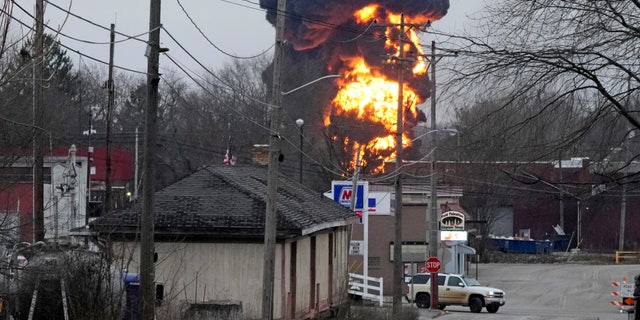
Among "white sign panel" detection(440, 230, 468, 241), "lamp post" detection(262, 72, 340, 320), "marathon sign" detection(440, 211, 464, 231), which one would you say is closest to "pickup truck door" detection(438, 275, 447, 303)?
"white sign panel" detection(440, 230, 468, 241)

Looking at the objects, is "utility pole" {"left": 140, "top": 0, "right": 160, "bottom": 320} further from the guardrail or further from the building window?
the guardrail

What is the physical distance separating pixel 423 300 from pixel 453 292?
4.84ft

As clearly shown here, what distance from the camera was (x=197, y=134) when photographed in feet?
238

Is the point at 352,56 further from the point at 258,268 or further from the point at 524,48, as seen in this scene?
the point at 524,48

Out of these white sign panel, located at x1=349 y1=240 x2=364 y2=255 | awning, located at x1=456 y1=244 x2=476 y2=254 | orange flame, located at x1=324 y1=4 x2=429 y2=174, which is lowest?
awning, located at x1=456 y1=244 x2=476 y2=254

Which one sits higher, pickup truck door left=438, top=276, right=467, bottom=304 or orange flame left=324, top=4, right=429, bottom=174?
orange flame left=324, top=4, right=429, bottom=174

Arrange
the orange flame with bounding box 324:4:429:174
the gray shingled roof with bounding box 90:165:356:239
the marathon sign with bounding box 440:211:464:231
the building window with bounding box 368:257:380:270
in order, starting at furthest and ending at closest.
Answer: the orange flame with bounding box 324:4:429:174, the building window with bounding box 368:257:380:270, the marathon sign with bounding box 440:211:464:231, the gray shingled roof with bounding box 90:165:356:239

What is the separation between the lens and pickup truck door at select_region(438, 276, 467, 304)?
46062 mm

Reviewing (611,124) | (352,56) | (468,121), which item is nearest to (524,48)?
(611,124)

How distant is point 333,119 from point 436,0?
22915 millimetres

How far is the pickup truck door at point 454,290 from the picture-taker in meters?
46.1

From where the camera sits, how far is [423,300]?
151 ft

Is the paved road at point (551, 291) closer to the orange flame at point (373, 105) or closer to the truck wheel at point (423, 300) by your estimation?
the truck wheel at point (423, 300)

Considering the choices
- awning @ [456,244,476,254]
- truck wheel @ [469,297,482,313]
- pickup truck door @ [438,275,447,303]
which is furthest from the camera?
awning @ [456,244,476,254]
